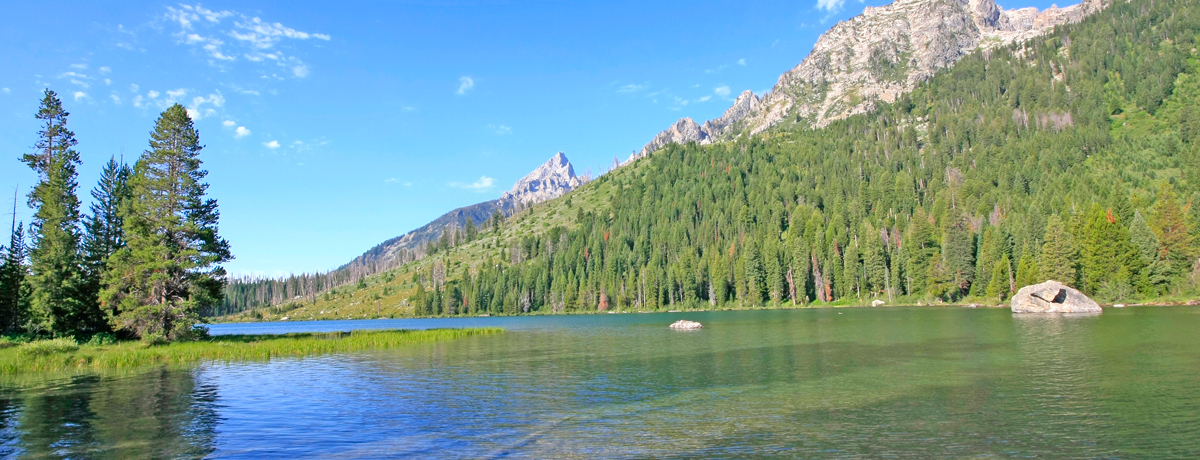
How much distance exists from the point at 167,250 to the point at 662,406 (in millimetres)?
51358

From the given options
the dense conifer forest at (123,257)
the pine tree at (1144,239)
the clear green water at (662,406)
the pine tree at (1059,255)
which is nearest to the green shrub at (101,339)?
the dense conifer forest at (123,257)

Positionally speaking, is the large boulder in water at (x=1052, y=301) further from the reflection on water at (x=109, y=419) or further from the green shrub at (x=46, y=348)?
the green shrub at (x=46, y=348)

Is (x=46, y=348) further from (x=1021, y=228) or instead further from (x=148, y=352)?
(x=1021, y=228)

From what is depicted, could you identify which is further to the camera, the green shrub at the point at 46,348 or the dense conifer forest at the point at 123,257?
the dense conifer forest at the point at 123,257

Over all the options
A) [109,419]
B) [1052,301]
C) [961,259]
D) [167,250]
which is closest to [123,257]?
[167,250]

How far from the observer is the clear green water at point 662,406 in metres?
19.0

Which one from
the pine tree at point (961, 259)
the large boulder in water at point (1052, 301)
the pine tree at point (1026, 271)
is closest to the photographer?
the large boulder in water at point (1052, 301)

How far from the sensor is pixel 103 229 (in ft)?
210

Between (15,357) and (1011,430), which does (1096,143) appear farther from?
(15,357)

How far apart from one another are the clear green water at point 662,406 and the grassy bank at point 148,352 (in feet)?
19.3

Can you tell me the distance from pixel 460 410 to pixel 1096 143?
216491 mm

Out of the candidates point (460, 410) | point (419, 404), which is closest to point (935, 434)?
point (460, 410)

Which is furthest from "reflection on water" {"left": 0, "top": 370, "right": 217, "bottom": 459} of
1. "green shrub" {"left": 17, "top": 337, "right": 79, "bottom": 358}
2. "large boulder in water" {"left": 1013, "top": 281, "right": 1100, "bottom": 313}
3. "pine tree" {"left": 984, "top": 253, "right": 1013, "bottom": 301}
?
"pine tree" {"left": 984, "top": 253, "right": 1013, "bottom": 301}

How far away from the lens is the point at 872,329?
68.5 m
